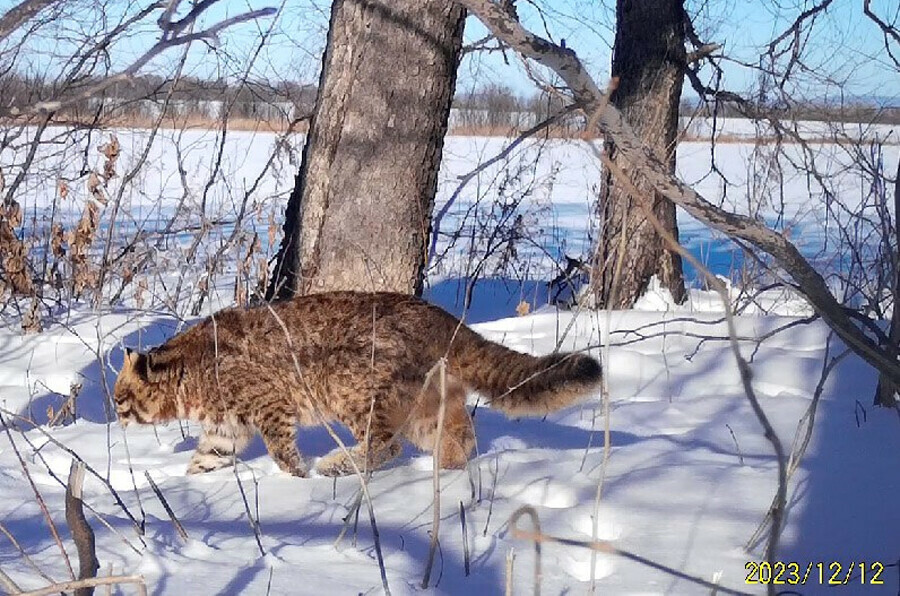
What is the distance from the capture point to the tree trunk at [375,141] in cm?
516

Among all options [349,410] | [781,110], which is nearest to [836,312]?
[349,410]

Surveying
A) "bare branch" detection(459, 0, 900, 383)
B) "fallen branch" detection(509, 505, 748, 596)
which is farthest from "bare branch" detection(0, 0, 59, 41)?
"fallen branch" detection(509, 505, 748, 596)

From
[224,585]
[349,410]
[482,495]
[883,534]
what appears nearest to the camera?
[224,585]

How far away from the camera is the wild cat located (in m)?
4.20

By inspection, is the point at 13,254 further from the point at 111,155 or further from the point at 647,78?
the point at 647,78

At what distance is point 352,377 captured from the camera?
14.3 feet

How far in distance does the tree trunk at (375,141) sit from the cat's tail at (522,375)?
99 cm

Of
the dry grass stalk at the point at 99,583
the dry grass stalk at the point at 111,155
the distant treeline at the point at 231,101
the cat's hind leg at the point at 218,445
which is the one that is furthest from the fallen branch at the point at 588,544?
the dry grass stalk at the point at 111,155

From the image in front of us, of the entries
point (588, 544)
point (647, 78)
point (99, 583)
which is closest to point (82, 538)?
point (99, 583)

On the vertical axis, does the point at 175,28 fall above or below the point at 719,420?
above

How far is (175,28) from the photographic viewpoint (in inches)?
132

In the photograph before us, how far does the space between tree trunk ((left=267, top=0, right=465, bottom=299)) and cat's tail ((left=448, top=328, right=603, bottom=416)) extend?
0.99 meters

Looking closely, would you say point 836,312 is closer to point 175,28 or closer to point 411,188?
point 175,28

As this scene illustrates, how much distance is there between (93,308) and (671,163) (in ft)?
14.5
